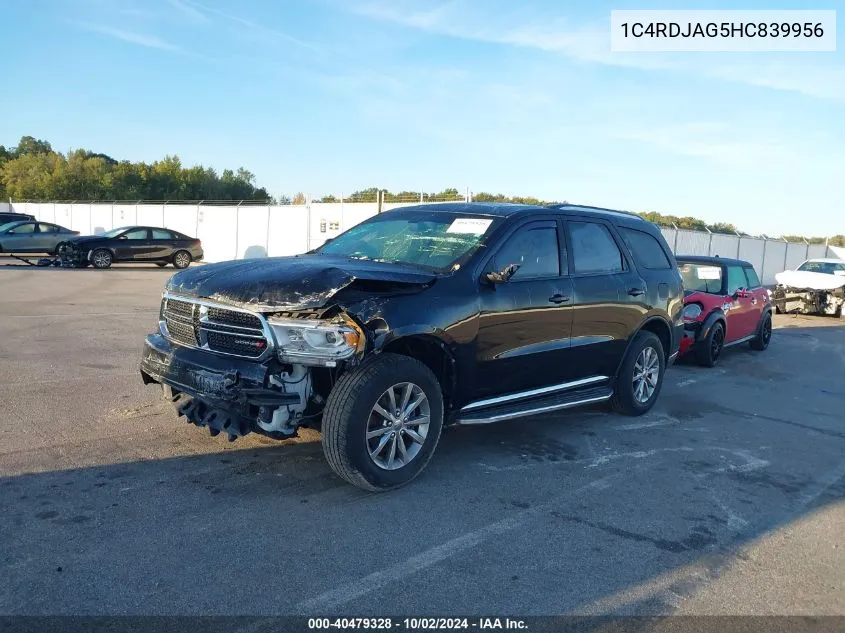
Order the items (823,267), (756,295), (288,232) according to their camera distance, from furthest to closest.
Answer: (288,232)
(823,267)
(756,295)

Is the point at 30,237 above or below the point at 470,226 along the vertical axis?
below

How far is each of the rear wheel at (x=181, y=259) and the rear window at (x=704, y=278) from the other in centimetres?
1823

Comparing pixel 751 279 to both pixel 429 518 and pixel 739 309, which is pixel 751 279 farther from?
pixel 429 518

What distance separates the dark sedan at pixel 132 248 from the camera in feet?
72.3

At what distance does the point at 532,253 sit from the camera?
18.9 ft

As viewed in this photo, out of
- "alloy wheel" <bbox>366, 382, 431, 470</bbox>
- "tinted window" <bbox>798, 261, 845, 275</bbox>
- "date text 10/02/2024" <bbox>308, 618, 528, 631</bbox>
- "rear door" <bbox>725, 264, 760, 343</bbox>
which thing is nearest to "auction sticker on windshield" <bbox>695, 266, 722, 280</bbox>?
"rear door" <bbox>725, 264, 760, 343</bbox>

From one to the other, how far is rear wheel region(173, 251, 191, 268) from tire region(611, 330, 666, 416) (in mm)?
20391

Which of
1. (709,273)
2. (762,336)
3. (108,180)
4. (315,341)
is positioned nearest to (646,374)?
(315,341)

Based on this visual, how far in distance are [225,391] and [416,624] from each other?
6.44 ft

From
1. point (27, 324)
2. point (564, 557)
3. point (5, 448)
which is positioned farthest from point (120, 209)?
point (564, 557)

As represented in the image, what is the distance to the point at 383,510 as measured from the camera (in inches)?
172

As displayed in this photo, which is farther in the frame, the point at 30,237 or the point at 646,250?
the point at 30,237

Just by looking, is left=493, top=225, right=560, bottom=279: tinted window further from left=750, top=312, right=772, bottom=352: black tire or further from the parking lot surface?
left=750, top=312, right=772, bottom=352: black tire

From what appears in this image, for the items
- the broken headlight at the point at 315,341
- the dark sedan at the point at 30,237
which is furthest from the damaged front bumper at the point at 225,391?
the dark sedan at the point at 30,237
